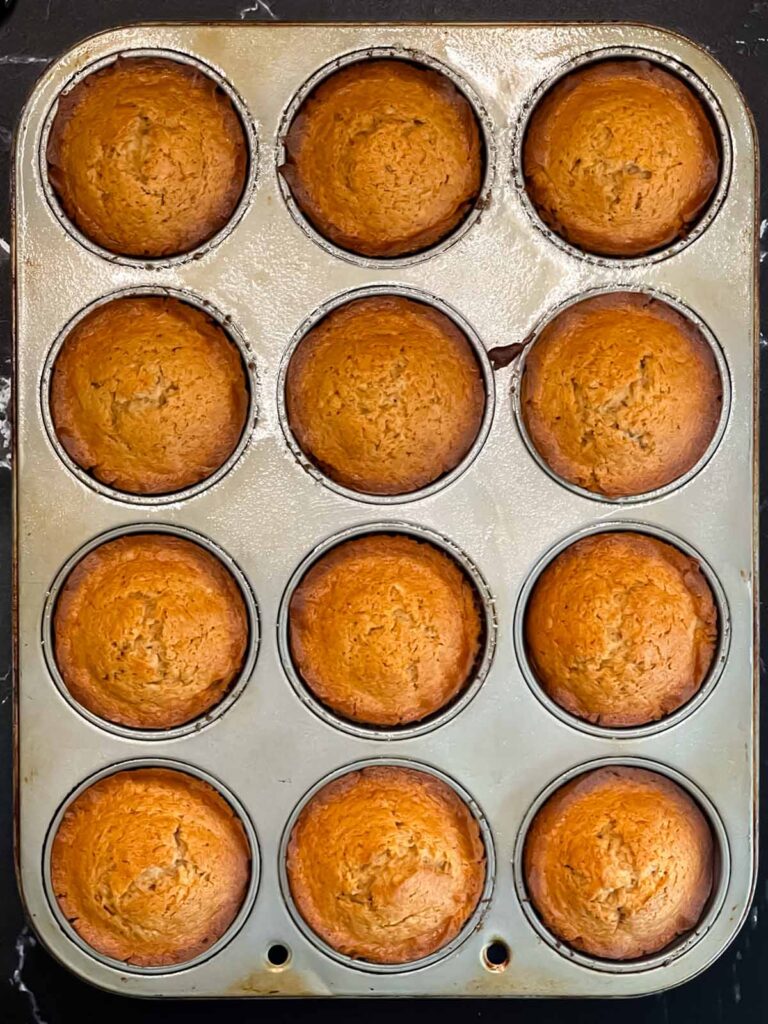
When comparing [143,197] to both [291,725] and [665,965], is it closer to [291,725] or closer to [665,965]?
[291,725]

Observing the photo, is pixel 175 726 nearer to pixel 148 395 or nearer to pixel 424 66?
pixel 148 395

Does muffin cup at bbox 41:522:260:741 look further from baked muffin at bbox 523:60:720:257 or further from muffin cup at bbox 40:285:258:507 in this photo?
baked muffin at bbox 523:60:720:257

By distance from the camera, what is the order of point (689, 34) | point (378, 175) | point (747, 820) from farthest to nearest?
1. point (689, 34)
2. point (747, 820)
3. point (378, 175)

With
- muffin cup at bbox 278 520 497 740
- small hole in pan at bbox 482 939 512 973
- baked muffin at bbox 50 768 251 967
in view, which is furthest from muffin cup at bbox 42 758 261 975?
small hole in pan at bbox 482 939 512 973

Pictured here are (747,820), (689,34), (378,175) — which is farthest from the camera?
(689,34)

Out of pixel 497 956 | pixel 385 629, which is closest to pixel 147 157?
pixel 385 629

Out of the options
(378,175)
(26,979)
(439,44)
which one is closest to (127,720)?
(26,979)
